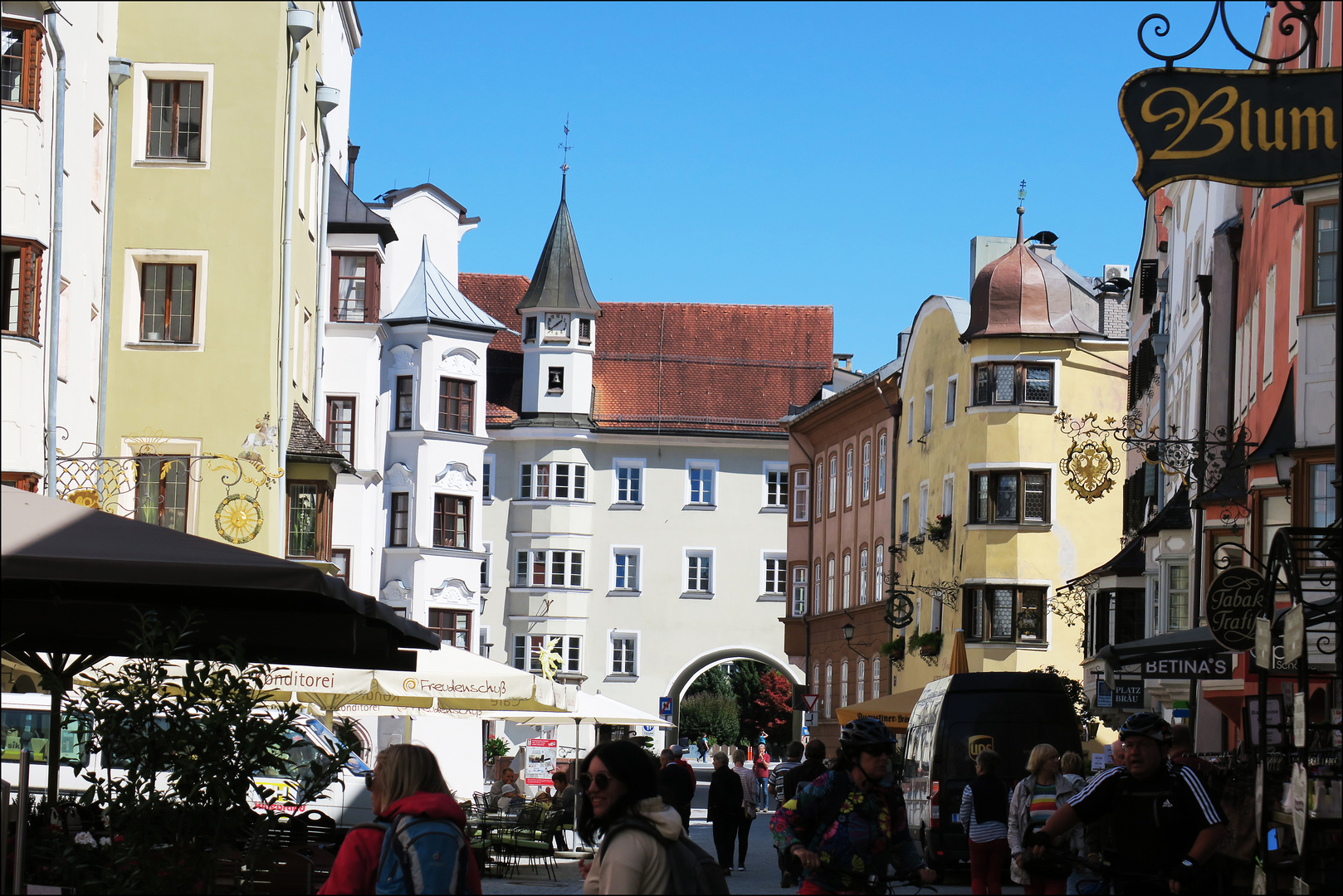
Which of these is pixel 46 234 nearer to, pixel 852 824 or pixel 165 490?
pixel 165 490

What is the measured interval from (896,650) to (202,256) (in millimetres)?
29318

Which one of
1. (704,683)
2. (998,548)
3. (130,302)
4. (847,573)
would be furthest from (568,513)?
(130,302)

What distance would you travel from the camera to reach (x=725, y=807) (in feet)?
73.9

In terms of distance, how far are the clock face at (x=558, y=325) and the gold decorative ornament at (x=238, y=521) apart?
1710 inches

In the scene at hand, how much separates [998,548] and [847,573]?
14.8 m

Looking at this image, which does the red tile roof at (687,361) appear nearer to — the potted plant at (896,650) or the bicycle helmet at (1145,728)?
the potted plant at (896,650)

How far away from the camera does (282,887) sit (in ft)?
40.1

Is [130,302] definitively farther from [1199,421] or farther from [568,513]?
[568,513]

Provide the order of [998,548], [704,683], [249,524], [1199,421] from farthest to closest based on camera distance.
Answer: [704,683] → [998,548] → [1199,421] → [249,524]

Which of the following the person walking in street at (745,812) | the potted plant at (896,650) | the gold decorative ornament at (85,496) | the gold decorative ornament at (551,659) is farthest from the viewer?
the gold decorative ornament at (551,659)

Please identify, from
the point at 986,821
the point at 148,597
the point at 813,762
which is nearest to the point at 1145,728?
the point at 148,597

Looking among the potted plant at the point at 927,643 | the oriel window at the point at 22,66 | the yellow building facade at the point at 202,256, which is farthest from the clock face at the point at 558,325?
the oriel window at the point at 22,66

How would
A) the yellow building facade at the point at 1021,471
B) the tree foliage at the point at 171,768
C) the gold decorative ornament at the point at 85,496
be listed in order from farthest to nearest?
the yellow building facade at the point at 1021,471 < the gold decorative ornament at the point at 85,496 < the tree foliage at the point at 171,768

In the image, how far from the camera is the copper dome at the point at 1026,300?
160ft
